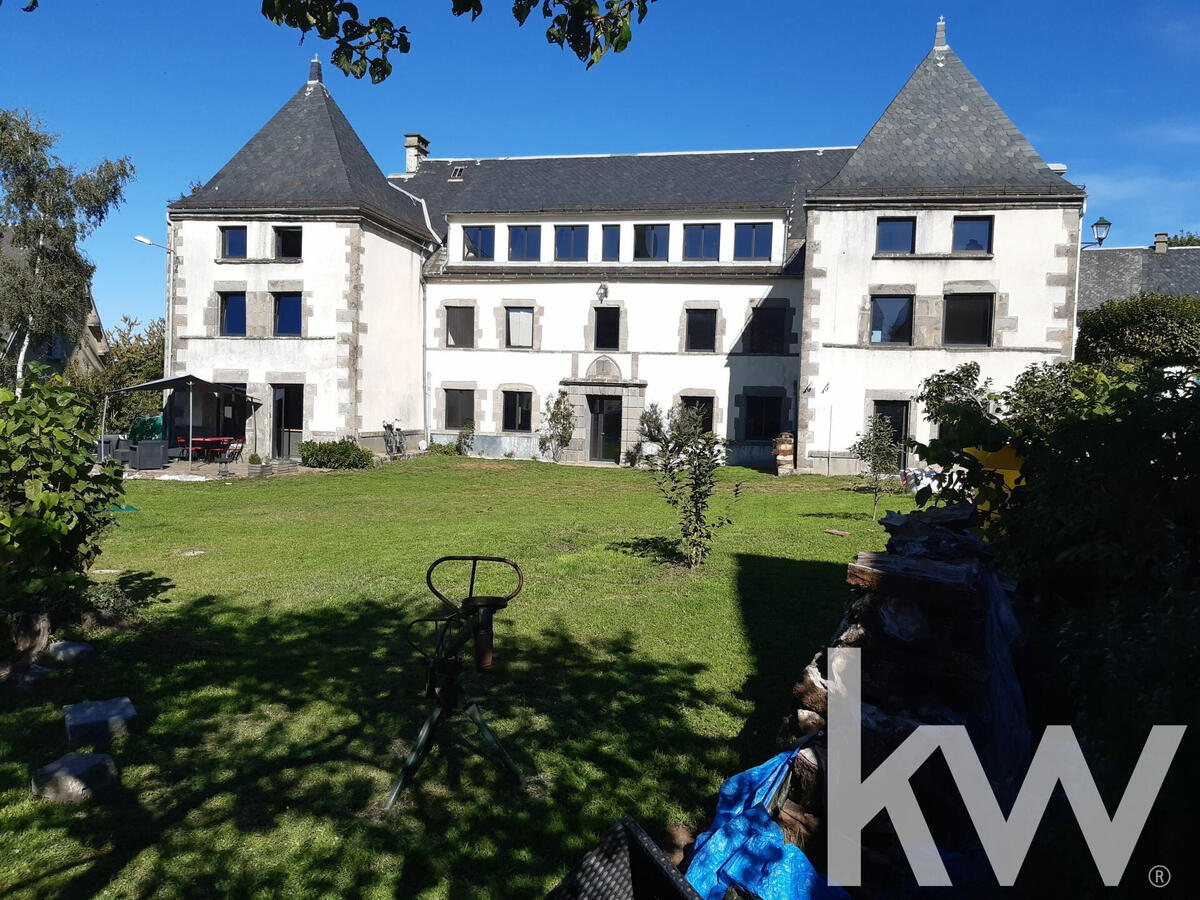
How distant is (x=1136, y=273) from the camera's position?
33438 millimetres

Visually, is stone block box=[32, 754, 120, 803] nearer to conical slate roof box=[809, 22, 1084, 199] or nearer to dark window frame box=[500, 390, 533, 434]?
conical slate roof box=[809, 22, 1084, 199]

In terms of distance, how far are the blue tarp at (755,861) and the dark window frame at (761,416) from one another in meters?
23.9

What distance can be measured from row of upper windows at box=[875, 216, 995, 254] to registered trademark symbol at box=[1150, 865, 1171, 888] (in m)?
23.2

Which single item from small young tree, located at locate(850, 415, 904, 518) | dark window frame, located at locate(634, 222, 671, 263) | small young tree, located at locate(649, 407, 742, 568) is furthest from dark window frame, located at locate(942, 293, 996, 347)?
small young tree, located at locate(649, 407, 742, 568)

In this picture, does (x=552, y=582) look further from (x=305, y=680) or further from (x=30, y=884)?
(x=30, y=884)

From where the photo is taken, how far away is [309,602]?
866 centimetres

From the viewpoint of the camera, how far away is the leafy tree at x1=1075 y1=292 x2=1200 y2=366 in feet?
82.6

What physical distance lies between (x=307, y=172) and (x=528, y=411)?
1088 centimetres

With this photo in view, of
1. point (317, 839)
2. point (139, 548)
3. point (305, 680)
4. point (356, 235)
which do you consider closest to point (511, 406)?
point (356, 235)

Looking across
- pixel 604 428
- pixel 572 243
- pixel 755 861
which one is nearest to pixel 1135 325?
pixel 604 428

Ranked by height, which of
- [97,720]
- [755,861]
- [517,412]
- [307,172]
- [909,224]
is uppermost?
[307,172]

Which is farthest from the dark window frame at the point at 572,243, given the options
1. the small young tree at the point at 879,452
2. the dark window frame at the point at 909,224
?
the small young tree at the point at 879,452

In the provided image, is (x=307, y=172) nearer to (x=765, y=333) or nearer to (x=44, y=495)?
(x=765, y=333)

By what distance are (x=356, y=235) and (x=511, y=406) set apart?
7.95 meters
